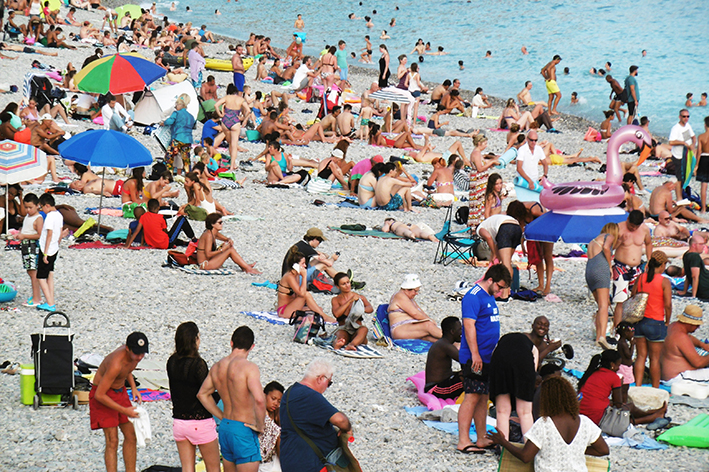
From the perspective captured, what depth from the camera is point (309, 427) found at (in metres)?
4.24

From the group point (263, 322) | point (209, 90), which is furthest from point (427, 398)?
point (209, 90)

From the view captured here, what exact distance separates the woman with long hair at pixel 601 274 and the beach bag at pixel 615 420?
2.11 meters

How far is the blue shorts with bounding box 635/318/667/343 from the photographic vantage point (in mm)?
7219

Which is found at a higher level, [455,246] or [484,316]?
[484,316]

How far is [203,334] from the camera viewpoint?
768 cm

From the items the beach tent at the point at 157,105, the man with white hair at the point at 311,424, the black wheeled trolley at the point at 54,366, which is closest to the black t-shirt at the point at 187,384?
the man with white hair at the point at 311,424

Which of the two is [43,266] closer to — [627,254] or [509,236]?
[509,236]

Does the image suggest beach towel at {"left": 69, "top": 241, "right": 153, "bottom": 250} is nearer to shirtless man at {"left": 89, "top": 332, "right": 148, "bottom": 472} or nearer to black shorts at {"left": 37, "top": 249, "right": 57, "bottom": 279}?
black shorts at {"left": 37, "top": 249, "right": 57, "bottom": 279}

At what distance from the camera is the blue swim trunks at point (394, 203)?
13.5 metres

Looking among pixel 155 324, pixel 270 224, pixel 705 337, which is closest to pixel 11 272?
pixel 155 324

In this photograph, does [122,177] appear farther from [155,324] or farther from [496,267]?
[496,267]

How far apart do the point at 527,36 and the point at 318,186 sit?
34399 millimetres

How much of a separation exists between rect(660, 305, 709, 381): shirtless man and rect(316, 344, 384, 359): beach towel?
2.66 metres

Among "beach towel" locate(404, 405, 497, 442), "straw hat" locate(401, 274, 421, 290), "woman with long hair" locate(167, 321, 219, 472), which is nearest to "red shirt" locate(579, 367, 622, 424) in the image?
"beach towel" locate(404, 405, 497, 442)
